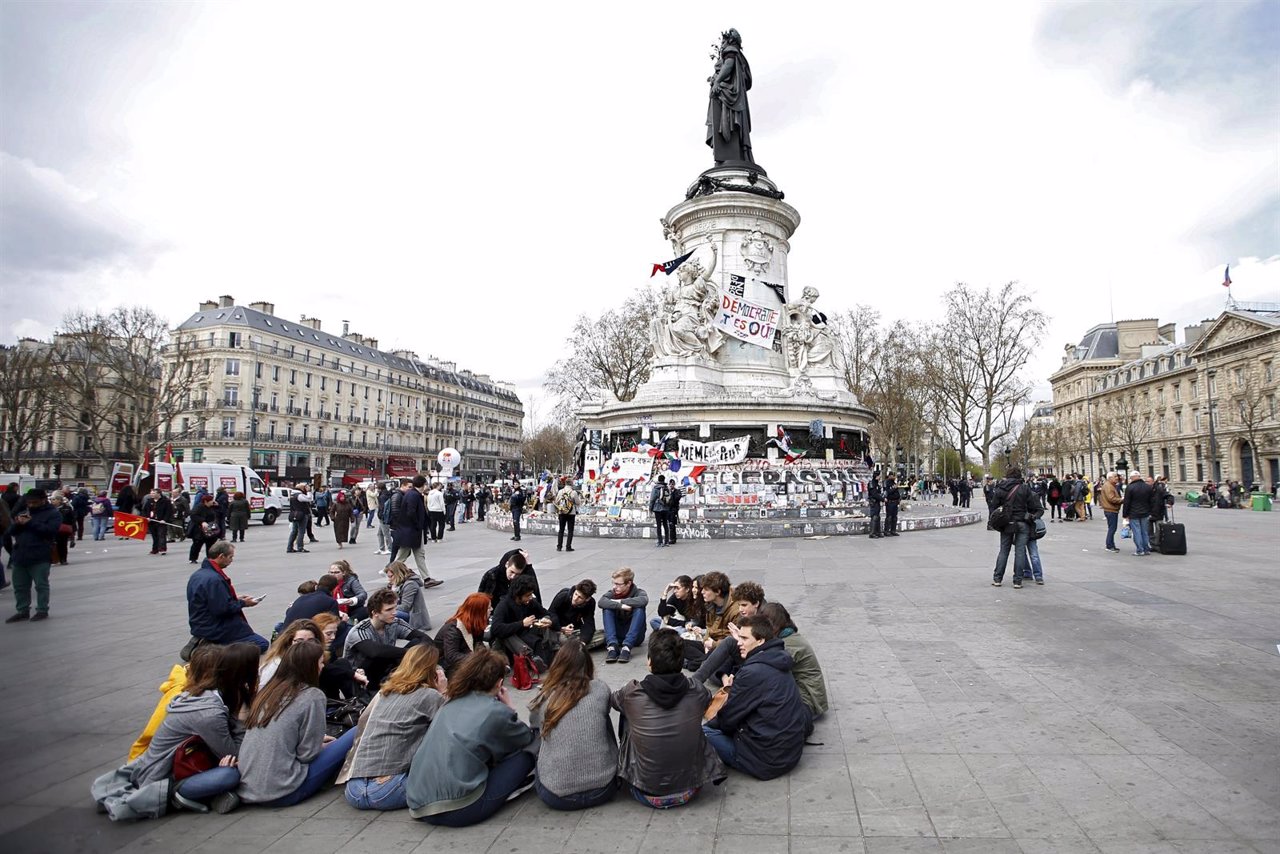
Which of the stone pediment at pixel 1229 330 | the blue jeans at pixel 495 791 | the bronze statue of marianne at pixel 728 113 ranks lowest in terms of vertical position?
the blue jeans at pixel 495 791

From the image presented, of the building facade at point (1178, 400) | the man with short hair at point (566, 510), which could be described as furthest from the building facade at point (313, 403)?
the building facade at point (1178, 400)

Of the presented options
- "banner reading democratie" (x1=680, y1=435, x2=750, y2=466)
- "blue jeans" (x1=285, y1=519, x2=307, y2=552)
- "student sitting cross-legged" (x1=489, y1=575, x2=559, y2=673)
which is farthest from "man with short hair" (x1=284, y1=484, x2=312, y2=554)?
"student sitting cross-legged" (x1=489, y1=575, x2=559, y2=673)

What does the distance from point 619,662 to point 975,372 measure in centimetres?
4132

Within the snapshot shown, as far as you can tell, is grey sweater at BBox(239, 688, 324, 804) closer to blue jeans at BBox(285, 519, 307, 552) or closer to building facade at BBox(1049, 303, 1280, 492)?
blue jeans at BBox(285, 519, 307, 552)

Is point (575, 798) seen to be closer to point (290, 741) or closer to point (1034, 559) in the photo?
point (290, 741)

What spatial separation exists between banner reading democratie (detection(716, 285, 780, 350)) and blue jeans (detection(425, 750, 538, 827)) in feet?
63.2

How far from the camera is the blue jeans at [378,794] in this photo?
369 cm

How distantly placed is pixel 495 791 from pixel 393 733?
69 centimetres

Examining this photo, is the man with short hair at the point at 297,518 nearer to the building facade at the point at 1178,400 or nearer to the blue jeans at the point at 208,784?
the blue jeans at the point at 208,784

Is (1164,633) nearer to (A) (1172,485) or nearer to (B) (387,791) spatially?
(B) (387,791)

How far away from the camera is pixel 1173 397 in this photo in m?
61.7

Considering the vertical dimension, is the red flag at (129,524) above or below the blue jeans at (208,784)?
above

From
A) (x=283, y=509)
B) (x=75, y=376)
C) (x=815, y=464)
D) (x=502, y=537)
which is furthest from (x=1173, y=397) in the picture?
(x=75, y=376)

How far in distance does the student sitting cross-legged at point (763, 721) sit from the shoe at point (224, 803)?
8.71ft
